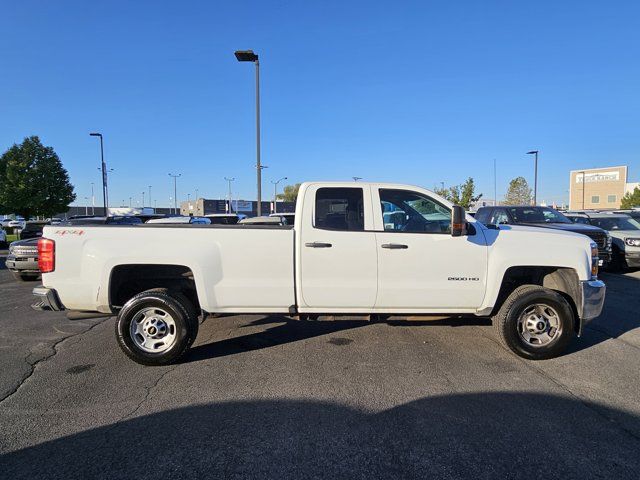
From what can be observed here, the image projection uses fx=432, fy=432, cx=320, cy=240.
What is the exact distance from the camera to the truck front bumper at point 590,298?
16.2 ft

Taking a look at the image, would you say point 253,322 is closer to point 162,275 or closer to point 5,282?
point 162,275

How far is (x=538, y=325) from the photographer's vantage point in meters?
5.04

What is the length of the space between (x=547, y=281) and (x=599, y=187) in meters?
82.6

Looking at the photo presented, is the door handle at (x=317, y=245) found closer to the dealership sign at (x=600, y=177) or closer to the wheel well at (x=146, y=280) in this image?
the wheel well at (x=146, y=280)

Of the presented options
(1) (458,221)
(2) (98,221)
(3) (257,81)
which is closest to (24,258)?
(2) (98,221)

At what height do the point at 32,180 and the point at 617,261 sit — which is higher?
the point at 32,180

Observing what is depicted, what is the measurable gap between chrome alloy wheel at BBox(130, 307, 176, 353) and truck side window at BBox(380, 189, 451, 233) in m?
2.73

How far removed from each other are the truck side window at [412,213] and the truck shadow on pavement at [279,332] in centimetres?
114

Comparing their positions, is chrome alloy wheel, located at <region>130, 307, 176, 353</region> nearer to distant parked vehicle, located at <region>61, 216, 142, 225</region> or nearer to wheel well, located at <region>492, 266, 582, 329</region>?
distant parked vehicle, located at <region>61, 216, 142, 225</region>

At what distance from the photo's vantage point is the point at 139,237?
191 inches

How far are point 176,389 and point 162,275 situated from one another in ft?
4.95

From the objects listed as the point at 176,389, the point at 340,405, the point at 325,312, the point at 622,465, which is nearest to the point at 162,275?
the point at 176,389

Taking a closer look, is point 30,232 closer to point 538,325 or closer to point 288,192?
point 538,325

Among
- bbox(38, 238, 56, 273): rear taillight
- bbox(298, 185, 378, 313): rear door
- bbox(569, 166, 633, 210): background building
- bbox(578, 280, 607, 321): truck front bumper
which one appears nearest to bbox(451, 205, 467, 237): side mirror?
bbox(298, 185, 378, 313): rear door
